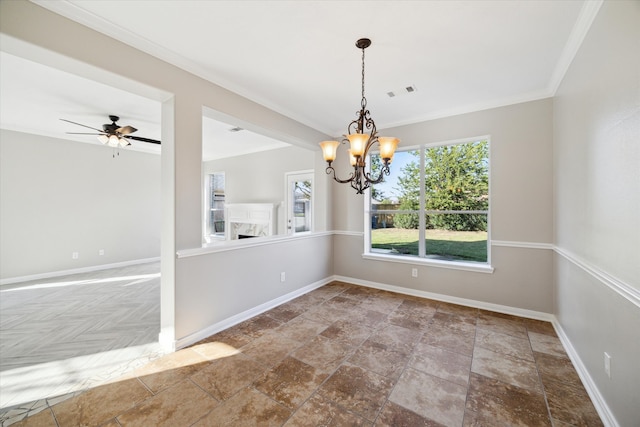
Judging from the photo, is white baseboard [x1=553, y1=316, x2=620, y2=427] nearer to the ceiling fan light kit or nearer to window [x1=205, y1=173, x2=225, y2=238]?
the ceiling fan light kit

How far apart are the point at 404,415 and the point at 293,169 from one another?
478 cm

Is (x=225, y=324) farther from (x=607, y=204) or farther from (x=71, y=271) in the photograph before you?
(x=71, y=271)

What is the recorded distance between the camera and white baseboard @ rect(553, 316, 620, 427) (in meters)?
1.57

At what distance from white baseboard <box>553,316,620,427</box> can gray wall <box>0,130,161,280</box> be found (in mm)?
7718

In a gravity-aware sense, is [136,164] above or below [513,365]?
above

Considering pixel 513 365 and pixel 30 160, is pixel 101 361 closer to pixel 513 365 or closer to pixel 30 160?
pixel 513 365

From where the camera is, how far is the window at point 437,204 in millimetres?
3711

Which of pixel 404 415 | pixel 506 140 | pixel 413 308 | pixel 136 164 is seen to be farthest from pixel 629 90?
pixel 136 164

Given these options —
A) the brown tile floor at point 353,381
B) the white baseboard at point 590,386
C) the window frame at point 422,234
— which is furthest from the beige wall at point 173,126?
the white baseboard at point 590,386

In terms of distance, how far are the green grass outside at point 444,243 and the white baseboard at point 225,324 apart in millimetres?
1729

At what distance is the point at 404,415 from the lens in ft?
5.49

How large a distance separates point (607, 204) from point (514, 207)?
1.78 meters

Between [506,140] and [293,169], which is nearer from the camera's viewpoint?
[506,140]

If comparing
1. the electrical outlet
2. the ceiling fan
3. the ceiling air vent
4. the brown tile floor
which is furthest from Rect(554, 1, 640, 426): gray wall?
the ceiling fan
